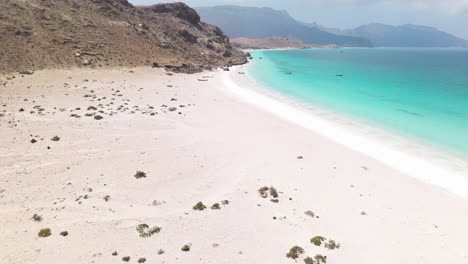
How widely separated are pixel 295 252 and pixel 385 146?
55.2 ft

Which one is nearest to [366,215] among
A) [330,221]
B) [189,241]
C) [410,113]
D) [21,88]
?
[330,221]

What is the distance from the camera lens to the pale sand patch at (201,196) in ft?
31.6

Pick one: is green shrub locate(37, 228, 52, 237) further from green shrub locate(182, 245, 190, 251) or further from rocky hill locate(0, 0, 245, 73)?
rocky hill locate(0, 0, 245, 73)

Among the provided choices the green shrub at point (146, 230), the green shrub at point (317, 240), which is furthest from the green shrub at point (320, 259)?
the green shrub at point (146, 230)

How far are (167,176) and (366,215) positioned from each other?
1086 centimetres

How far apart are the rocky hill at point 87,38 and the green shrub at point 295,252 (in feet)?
146

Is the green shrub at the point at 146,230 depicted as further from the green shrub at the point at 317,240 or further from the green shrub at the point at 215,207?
the green shrub at the point at 317,240

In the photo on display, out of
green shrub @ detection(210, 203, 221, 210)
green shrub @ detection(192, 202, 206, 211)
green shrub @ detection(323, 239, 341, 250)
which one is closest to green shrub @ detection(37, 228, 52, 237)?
green shrub @ detection(192, 202, 206, 211)

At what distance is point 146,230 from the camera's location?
402 inches

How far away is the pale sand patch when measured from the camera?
964cm

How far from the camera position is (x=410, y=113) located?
33094 millimetres

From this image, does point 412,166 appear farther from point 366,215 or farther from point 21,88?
point 21,88

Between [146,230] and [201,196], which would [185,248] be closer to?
[146,230]

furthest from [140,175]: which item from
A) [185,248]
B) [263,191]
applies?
[263,191]
